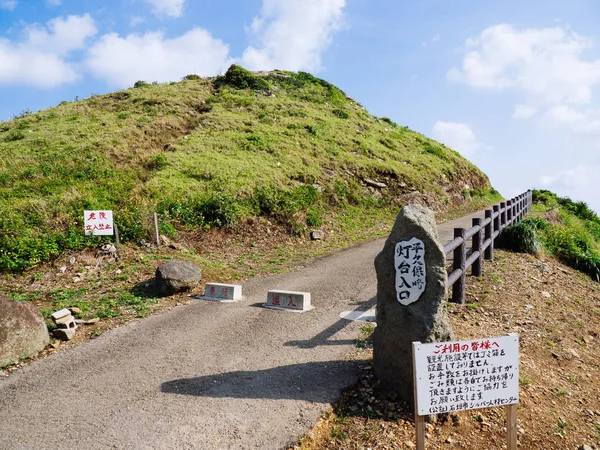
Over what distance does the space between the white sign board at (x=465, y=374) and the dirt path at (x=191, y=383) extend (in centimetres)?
128

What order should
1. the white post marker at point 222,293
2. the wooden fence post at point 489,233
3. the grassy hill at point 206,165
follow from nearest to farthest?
the white post marker at point 222,293 → the wooden fence post at point 489,233 → the grassy hill at point 206,165

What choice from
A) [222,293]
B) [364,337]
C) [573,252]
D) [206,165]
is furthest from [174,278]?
[573,252]

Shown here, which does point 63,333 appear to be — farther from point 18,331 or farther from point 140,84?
point 140,84

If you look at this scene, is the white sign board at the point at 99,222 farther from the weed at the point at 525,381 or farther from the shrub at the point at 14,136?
the shrub at the point at 14,136

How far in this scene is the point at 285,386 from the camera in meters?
4.71

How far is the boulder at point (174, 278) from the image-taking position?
26.3 ft

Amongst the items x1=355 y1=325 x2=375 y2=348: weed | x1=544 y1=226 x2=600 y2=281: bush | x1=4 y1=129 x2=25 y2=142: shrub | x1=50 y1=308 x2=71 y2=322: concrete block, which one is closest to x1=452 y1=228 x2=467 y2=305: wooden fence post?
x1=355 y1=325 x2=375 y2=348: weed

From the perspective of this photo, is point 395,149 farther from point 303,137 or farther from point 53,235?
point 53,235

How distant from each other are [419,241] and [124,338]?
4680 millimetres

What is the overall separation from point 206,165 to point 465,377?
12860 mm

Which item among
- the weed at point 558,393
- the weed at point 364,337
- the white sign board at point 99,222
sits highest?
the white sign board at point 99,222

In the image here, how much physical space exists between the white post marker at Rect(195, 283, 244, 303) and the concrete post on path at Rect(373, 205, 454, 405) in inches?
160

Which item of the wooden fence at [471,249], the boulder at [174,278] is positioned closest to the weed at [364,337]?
the wooden fence at [471,249]

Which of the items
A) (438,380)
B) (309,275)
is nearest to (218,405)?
(438,380)
